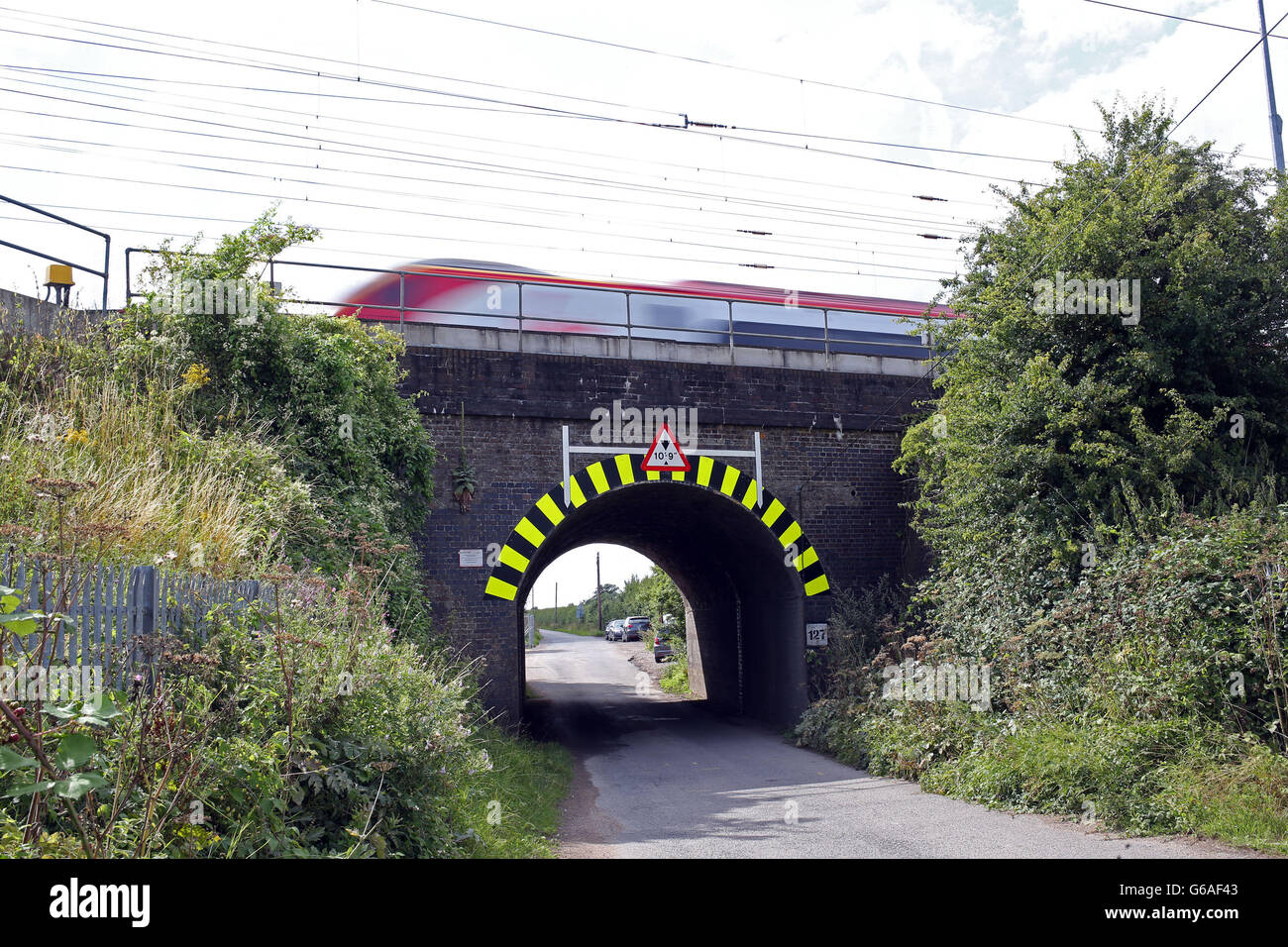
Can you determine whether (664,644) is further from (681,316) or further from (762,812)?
(762,812)

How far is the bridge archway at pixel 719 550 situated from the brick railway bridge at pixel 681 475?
4cm

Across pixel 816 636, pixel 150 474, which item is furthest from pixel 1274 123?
pixel 150 474

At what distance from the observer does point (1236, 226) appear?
10.4m

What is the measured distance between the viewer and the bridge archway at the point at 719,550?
13.0 metres

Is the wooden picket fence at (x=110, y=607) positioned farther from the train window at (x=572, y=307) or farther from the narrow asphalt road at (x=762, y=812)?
the train window at (x=572, y=307)

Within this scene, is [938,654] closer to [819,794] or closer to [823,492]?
[819,794]

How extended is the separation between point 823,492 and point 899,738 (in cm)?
471

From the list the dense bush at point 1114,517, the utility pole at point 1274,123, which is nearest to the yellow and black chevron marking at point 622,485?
the dense bush at point 1114,517

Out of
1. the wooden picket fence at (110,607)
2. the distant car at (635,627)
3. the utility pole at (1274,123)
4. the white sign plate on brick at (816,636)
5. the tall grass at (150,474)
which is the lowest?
the distant car at (635,627)

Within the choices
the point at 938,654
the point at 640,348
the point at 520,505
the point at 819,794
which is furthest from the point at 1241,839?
the point at 640,348

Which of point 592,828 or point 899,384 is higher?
point 899,384

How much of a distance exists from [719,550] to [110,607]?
12526mm

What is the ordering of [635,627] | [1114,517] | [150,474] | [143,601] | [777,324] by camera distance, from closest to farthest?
[143,601] → [150,474] → [1114,517] → [777,324] → [635,627]

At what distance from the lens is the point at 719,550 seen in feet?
55.6
